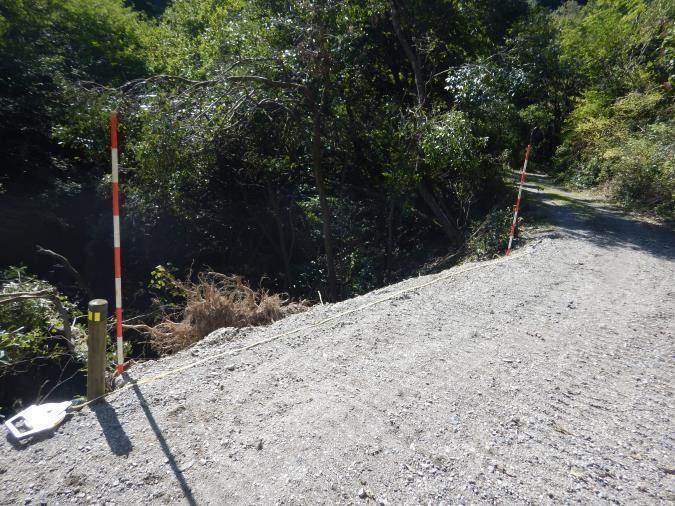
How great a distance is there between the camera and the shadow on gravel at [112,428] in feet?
10.7

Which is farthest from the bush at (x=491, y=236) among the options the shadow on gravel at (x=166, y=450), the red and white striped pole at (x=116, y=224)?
the shadow on gravel at (x=166, y=450)

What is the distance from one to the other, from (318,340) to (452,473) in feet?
7.11

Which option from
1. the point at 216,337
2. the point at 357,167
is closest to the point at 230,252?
the point at 357,167

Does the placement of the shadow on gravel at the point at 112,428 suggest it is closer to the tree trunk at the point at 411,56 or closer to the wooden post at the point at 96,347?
the wooden post at the point at 96,347

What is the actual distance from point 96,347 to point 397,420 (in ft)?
8.12

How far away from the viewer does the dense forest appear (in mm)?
8797

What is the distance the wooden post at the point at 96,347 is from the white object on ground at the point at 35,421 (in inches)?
10.2

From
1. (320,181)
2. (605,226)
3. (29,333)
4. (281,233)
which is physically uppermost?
(320,181)

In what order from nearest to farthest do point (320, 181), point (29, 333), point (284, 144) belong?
point (29, 333)
point (320, 181)
point (284, 144)

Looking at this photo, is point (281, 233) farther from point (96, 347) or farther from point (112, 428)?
point (112, 428)

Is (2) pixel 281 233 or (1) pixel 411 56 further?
(2) pixel 281 233

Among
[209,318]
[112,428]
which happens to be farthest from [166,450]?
[209,318]

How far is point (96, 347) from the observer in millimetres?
3957

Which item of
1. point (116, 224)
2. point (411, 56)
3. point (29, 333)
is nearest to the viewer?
point (116, 224)
